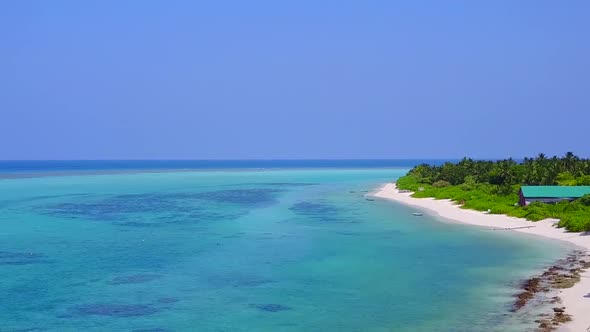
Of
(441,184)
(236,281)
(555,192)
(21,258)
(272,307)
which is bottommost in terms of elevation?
(272,307)


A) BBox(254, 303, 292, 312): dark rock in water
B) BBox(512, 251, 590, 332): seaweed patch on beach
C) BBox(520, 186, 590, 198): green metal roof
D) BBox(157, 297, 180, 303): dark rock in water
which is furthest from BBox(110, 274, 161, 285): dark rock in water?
BBox(520, 186, 590, 198): green metal roof

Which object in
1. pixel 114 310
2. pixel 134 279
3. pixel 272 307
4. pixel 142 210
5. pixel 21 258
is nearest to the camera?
pixel 114 310

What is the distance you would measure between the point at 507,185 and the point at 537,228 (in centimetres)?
1879

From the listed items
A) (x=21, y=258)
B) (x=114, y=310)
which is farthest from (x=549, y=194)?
(x=21, y=258)

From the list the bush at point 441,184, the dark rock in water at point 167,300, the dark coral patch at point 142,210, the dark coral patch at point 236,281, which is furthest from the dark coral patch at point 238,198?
the dark rock in water at point 167,300

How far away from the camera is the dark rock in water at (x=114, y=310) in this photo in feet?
80.2

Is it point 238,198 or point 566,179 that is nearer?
point 566,179

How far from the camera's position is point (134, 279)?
31.2 m

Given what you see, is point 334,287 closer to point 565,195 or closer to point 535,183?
point 565,195

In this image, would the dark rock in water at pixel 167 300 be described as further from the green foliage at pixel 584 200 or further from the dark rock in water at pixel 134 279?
the green foliage at pixel 584 200

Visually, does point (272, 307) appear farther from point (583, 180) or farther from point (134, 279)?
point (583, 180)

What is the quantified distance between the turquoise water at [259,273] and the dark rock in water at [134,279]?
101 mm

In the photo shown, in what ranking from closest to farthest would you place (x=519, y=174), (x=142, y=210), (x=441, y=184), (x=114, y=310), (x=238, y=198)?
1. (x=114, y=310)
2. (x=142, y=210)
3. (x=519, y=174)
4. (x=441, y=184)
5. (x=238, y=198)

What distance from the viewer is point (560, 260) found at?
111 ft
